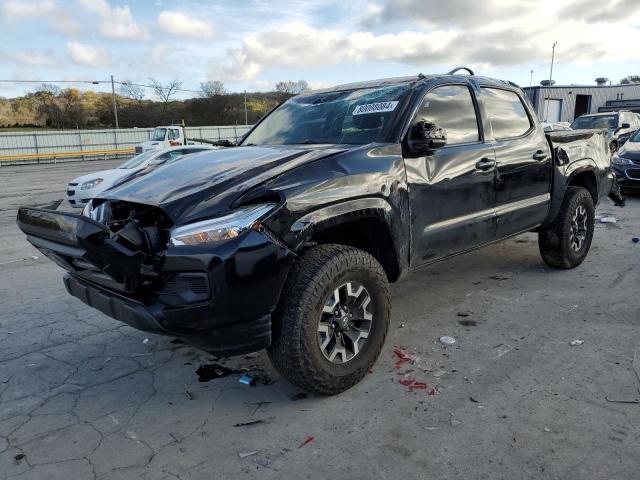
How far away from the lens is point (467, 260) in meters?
6.02

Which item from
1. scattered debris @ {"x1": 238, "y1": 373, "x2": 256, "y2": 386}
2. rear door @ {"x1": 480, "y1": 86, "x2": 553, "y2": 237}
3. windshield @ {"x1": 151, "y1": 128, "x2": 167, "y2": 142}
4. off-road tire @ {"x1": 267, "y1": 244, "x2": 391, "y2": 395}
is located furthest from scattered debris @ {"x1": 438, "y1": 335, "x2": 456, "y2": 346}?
windshield @ {"x1": 151, "y1": 128, "x2": 167, "y2": 142}

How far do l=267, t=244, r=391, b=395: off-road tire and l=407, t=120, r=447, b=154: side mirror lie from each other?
0.87 meters

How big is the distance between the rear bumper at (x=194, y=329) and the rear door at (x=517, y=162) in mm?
2486

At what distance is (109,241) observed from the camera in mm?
2547

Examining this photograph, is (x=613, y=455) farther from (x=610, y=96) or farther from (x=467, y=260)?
(x=610, y=96)

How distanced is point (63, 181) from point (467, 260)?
663 inches

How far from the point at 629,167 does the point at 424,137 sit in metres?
9.11

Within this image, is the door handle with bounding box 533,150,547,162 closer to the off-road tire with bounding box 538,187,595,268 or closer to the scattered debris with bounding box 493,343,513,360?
the off-road tire with bounding box 538,187,595,268

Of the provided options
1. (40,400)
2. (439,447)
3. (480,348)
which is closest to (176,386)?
(40,400)

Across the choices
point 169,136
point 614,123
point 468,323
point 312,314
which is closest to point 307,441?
point 312,314

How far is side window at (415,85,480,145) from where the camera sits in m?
3.83

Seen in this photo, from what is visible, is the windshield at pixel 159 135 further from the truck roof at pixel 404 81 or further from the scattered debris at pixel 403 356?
the scattered debris at pixel 403 356

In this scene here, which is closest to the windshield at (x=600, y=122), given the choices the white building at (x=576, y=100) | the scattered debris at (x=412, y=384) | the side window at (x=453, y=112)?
the white building at (x=576, y=100)

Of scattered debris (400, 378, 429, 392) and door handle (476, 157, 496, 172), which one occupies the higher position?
door handle (476, 157, 496, 172)
